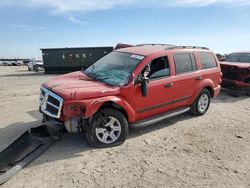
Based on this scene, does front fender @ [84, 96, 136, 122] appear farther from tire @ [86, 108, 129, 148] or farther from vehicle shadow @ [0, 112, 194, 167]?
vehicle shadow @ [0, 112, 194, 167]

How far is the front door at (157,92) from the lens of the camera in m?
5.56

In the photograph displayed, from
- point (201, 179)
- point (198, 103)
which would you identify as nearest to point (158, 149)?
point (201, 179)

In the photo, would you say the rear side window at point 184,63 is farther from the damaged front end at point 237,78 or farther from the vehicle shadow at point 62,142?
the damaged front end at point 237,78

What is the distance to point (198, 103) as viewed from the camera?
7121mm

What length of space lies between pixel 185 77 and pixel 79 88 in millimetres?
2800

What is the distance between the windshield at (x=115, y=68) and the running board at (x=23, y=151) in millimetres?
1640

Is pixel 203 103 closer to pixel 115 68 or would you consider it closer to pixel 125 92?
pixel 115 68

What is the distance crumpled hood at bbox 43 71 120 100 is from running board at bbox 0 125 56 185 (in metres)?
1.03

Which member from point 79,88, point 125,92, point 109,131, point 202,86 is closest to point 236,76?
point 202,86

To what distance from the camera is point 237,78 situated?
9.98 m

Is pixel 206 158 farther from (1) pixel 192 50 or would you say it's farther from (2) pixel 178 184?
(1) pixel 192 50

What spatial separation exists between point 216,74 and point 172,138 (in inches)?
112

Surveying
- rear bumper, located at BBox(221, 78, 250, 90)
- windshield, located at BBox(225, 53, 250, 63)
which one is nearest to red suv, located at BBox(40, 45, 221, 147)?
rear bumper, located at BBox(221, 78, 250, 90)

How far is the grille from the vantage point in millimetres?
4749
